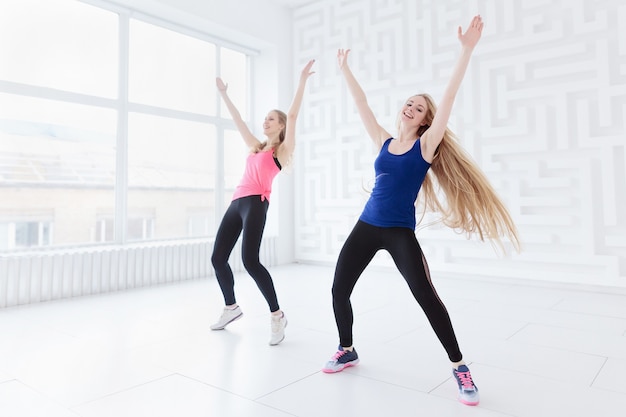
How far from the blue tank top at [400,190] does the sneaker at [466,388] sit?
1.70ft

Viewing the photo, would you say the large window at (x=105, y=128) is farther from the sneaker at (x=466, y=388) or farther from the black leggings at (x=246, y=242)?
the sneaker at (x=466, y=388)

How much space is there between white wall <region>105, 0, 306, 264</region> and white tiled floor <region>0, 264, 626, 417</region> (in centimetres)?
192

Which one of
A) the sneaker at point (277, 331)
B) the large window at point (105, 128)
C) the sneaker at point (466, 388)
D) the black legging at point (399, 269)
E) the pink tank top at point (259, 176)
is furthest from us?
the large window at point (105, 128)

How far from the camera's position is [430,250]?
388 centimetres

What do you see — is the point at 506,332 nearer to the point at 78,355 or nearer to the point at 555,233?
the point at 555,233

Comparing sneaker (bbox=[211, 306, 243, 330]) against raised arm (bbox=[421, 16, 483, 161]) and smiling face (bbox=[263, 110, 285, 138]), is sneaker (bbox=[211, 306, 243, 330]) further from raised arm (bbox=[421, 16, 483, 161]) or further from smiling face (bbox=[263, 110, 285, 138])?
raised arm (bbox=[421, 16, 483, 161])

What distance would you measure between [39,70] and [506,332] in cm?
381

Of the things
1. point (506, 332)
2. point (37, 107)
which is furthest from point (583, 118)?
point (37, 107)

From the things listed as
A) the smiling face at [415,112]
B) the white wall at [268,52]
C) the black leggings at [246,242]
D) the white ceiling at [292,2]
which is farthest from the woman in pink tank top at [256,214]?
the white ceiling at [292,2]

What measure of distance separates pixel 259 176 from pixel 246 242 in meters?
0.36

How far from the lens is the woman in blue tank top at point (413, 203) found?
149cm

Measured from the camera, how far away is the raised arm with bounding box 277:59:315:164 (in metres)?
2.18

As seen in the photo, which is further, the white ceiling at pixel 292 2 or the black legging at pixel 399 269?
A: the white ceiling at pixel 292 2

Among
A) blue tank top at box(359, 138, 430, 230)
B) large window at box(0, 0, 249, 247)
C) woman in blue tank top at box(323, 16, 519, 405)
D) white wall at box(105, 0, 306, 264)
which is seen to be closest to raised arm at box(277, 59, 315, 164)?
woman in blue tank top at box(323, 16, 519, 405)
